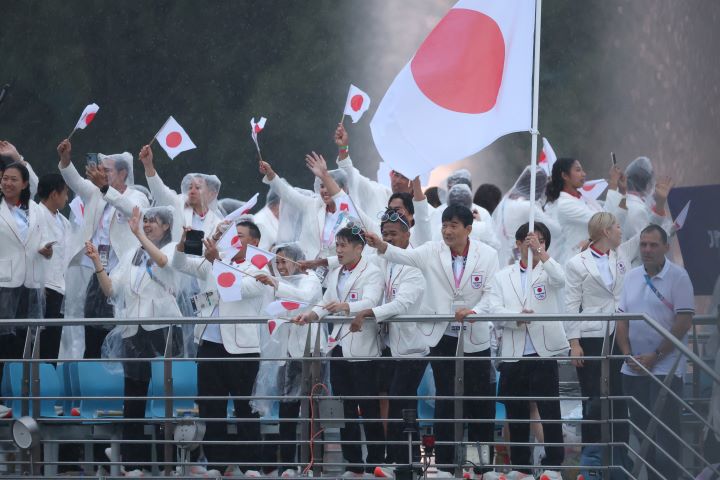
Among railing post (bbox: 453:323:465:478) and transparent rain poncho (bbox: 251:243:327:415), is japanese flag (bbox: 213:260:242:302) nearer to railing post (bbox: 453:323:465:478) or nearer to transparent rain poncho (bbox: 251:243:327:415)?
transparent rain poncho (bbox: 251:243:327:415)

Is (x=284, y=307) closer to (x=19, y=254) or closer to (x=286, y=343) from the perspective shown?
(x=286, y=343)

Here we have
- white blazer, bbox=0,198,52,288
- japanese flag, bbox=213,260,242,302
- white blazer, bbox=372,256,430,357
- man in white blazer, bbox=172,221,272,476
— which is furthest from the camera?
white blazer, bbox=0,198,52,288

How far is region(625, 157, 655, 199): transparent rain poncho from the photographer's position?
935 centimetres

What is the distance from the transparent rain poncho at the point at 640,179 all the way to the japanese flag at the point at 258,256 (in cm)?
279

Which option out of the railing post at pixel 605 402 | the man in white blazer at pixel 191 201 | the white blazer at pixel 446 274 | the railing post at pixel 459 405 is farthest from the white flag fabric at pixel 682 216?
the man in white blazer at pixel 191 201

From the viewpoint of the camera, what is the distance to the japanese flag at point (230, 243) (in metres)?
8.18

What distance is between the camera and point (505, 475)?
23.7ft

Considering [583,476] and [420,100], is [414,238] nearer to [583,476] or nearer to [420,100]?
[420,100]

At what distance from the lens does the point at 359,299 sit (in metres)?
7.73

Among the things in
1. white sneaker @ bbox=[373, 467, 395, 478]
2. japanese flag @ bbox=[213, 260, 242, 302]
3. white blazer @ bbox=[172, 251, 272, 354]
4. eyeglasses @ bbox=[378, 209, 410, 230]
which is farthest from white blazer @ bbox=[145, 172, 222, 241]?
white sneaker @ bbox=[373, 467, 395, 478]

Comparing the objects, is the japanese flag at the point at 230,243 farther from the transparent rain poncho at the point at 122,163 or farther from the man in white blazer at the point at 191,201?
the transparent rain poncho at the point at 122,163

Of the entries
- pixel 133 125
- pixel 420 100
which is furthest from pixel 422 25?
pixel 420 100

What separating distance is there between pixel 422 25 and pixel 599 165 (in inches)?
125

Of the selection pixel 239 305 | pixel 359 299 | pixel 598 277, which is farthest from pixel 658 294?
pixel 239 305
